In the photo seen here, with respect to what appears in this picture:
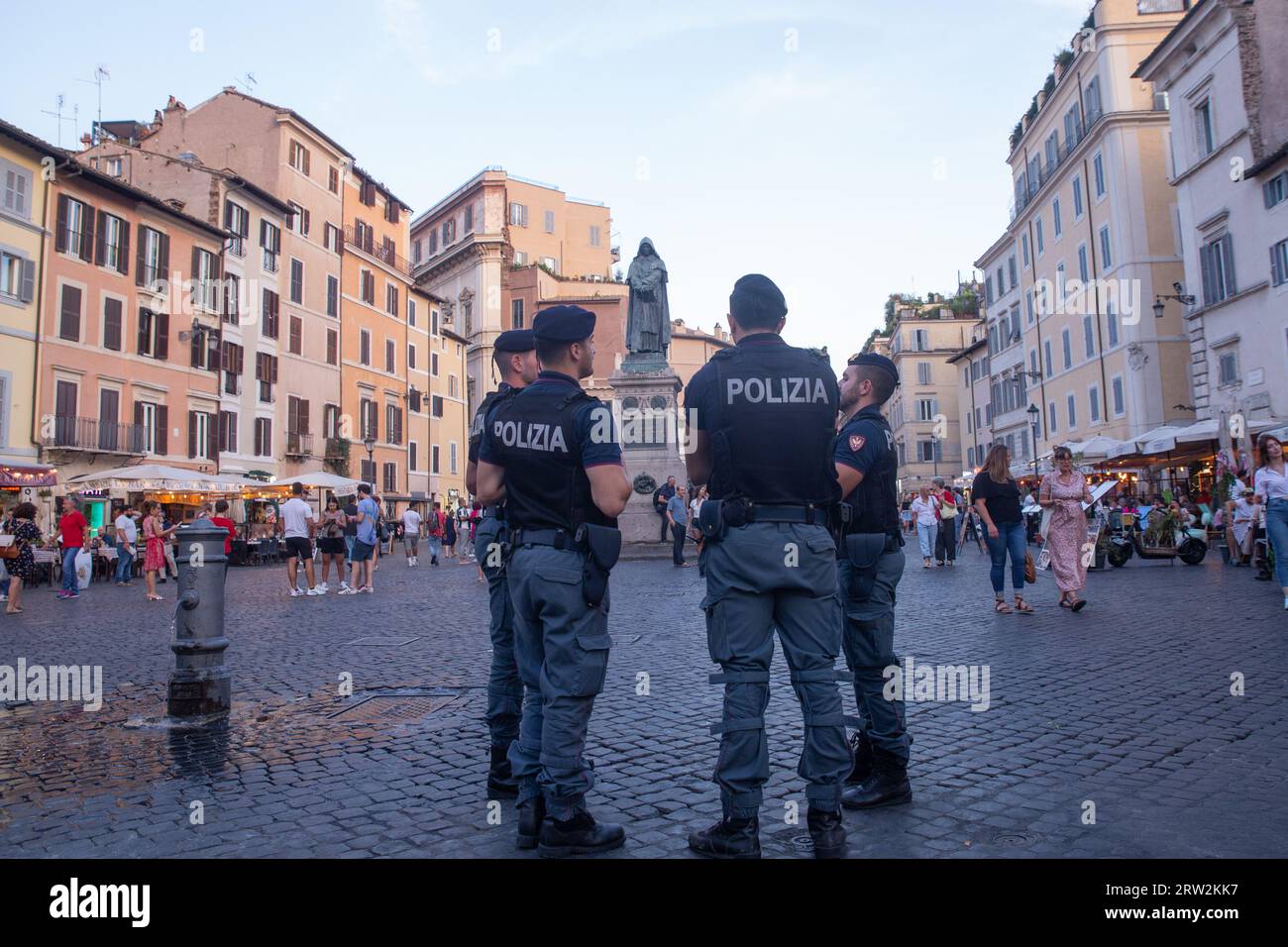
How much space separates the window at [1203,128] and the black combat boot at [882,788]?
99.4ft

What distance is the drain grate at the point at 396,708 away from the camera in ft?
18.4

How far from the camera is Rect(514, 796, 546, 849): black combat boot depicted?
11.1 ft

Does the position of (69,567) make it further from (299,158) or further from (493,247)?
(493,247)

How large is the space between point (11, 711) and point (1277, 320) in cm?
2845

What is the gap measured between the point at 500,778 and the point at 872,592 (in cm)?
182

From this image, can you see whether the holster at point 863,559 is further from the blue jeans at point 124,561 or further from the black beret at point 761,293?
the blue jeans at point 124,561

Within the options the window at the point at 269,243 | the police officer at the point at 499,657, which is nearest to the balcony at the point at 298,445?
the window at the point at 269,243

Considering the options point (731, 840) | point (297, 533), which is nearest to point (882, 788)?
point (731, 840)

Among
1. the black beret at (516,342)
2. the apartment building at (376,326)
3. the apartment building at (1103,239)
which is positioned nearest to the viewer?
the black beret at (516,342)

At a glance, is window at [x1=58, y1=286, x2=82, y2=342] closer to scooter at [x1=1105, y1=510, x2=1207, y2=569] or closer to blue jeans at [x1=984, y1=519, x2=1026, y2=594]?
blue jeans at [x1=984, y1=519, x2=1026, y2=594]

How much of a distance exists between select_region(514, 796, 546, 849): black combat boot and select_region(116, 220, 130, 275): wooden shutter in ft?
111

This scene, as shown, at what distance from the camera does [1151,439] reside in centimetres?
2205
